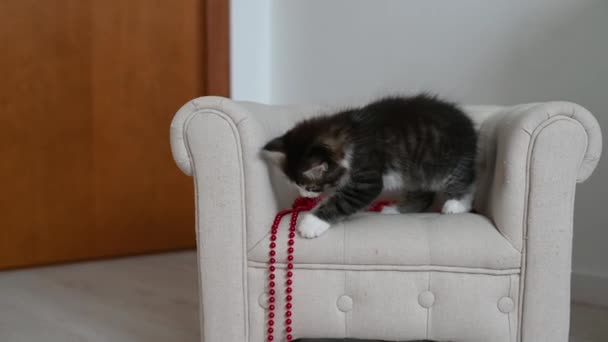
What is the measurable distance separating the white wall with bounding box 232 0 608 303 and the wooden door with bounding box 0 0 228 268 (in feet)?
1.34

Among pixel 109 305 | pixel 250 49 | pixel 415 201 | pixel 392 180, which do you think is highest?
pixel 250 49

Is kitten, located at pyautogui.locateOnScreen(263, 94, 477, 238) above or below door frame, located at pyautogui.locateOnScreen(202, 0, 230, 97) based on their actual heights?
below

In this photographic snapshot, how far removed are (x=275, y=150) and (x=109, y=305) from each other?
1109 mm

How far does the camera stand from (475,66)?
236 cm

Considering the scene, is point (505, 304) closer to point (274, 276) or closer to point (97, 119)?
point (274, 276)

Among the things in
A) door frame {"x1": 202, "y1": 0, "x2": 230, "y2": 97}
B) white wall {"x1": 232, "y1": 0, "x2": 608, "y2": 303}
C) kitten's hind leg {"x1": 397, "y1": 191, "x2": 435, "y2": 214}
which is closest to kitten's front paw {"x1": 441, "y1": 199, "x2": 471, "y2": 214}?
kitten's hind leg {"x1": 397, "y1": 191, "x2": 435, "y2": 214}

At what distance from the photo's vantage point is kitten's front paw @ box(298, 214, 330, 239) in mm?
1357

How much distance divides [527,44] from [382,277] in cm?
137

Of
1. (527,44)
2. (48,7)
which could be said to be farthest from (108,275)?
(527,44)

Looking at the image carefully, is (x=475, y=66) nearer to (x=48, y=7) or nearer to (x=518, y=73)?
(x=518, y=73)

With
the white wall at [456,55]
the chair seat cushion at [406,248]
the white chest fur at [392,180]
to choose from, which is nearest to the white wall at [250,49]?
the white wall at [456,55]

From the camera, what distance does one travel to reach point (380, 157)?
1546mm

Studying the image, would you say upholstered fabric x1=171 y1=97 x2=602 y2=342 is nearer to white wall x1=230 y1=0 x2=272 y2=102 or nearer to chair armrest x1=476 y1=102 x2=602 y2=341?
chair armrest x1=476 y1=102 x2=602 y2=341

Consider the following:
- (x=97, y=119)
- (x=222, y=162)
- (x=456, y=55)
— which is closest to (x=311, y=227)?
(x=222, y=162)
